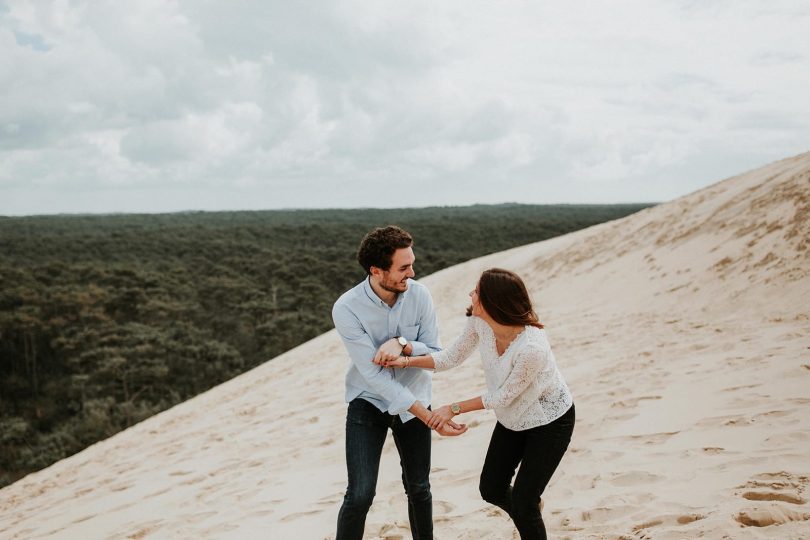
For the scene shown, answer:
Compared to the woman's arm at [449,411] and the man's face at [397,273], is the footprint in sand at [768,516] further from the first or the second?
the man's face at [397,273]

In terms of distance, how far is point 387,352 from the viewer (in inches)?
98.7

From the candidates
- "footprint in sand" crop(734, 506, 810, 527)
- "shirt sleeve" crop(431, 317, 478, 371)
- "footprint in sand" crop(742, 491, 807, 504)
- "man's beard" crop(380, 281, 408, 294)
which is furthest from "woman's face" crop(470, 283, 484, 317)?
"footprint in sand" crop(742, 491, 807, 504)

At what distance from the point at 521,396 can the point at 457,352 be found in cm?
39

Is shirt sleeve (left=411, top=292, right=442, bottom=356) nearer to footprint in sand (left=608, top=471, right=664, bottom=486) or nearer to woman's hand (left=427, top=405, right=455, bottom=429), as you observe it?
Result: woman's hand (left=427, top=405, right=455, bottom=429)

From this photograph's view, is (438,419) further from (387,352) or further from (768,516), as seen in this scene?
(768,516)

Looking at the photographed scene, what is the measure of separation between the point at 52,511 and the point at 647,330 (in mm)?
6603

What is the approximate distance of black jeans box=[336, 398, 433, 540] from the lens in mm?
2455

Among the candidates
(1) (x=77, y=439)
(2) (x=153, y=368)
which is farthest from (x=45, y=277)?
(1) (x=77, y=439)

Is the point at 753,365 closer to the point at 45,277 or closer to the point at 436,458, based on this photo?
the point at 436,458

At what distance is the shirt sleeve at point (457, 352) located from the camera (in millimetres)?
2600

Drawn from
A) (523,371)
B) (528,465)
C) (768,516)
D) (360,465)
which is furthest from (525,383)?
(768,516)

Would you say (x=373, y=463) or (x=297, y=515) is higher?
(x=373, y=463)

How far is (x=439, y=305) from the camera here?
51.1 feet

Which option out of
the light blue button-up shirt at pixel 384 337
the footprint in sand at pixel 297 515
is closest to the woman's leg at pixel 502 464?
the light blue button-up shirt at pixel 384 337
